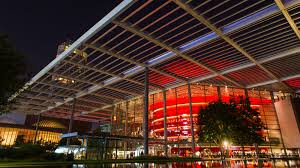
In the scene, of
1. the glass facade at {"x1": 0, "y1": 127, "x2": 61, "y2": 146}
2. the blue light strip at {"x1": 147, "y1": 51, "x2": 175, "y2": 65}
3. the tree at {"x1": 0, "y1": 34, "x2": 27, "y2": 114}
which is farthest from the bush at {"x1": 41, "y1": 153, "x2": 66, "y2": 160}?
the glass facade at {"x1": 0, "y1": 127, "x2": 61, "y2": 146}

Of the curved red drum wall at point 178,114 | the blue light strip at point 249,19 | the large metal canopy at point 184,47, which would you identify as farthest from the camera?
the curved red drum wall at point 178,114

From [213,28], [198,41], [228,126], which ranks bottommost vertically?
[228,126]

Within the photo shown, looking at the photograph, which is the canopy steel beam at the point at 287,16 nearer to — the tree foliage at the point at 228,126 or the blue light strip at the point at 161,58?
the tree foliage at the point at 228,126

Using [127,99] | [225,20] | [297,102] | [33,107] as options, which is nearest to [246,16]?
[225,20]

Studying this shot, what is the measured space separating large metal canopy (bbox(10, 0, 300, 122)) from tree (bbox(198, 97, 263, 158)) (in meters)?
5.63

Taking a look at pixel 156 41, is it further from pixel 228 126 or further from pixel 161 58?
pixel 228 126

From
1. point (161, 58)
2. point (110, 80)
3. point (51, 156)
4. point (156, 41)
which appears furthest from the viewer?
point (110, 80)

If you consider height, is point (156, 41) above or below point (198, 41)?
below

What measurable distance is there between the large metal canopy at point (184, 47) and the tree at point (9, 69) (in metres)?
1.53

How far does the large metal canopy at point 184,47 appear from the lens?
15.5 metres

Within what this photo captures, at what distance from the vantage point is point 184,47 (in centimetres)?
2103

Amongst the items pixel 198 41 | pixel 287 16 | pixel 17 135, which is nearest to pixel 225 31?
pixel 198 41

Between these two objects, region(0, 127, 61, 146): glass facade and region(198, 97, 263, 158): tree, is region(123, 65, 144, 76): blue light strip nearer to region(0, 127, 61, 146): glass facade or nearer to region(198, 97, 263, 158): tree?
region(198, 97, 263, 158): tree

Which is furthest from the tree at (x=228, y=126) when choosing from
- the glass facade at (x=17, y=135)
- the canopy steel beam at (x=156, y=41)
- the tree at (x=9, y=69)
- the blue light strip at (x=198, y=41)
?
the glass facade at (x=17, y=135)
